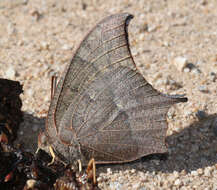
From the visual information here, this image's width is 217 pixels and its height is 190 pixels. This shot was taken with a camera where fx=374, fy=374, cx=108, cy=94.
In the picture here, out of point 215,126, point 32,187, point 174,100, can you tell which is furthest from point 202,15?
point 32,187

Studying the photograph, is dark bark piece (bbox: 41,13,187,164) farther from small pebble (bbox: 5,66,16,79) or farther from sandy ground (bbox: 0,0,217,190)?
small pebble (bbox: 5,66,16,79)

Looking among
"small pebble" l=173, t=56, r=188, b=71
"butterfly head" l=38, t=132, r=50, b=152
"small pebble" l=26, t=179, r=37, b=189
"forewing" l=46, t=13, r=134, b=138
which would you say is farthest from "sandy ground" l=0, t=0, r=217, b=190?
"forewing" l=46, t=13, r=134, b=138

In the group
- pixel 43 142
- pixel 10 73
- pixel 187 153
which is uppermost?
pixel 10 73

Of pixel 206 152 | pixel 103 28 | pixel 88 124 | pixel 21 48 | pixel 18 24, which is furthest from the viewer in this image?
pixel 18 24

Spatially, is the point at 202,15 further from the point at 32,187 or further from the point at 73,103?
the point at 32,187

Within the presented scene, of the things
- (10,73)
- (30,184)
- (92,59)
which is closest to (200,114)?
(92,59)

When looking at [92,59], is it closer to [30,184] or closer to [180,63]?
[30,184]

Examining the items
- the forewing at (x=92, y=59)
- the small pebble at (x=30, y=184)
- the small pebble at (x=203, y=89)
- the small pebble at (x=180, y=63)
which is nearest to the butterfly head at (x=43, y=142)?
the forewing at (x=92, y=59)
